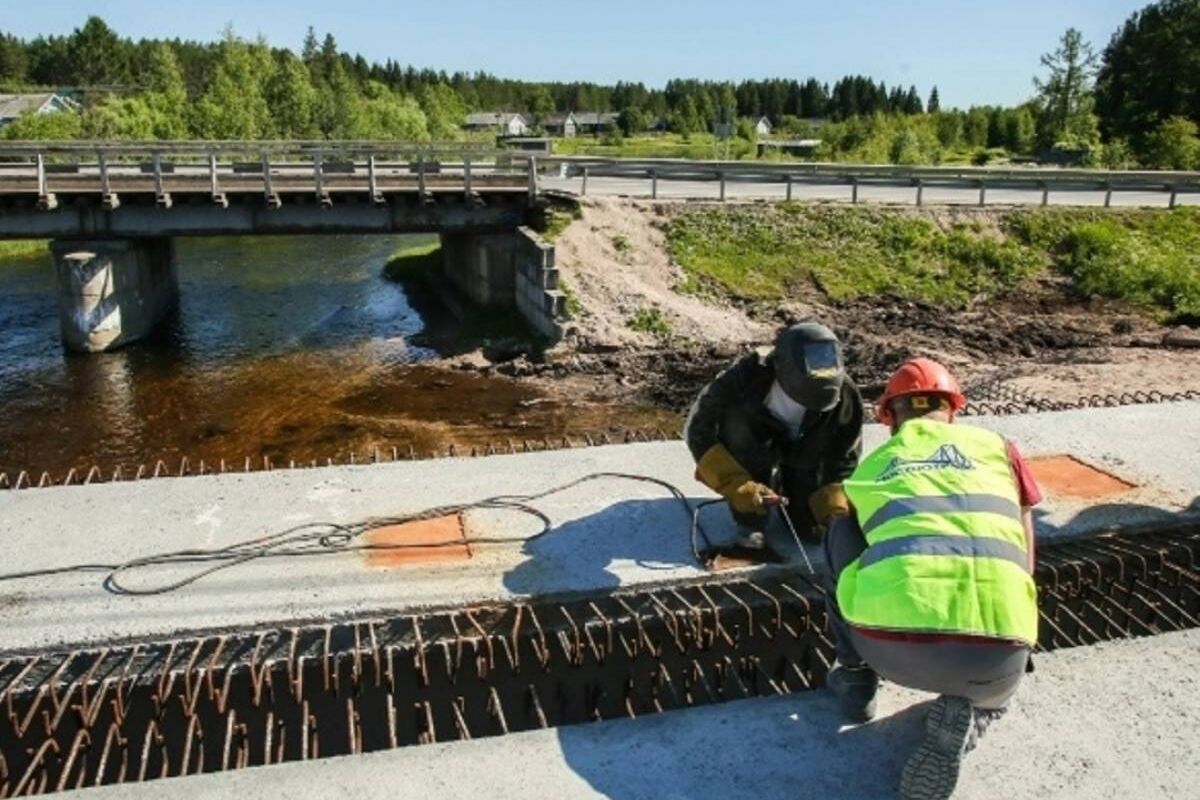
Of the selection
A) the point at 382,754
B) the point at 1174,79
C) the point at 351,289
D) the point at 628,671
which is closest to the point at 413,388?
the point at 351,289

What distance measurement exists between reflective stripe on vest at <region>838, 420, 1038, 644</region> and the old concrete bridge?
1575 cm

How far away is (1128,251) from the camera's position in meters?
23.2

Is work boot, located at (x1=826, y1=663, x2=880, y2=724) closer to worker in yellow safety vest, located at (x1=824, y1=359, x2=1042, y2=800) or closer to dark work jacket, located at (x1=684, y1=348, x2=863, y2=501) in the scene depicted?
worker in yellow safety vest, located at (x1=824, y1=359, x2=1042, y2=800)

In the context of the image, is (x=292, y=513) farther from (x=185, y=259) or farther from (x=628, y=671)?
(x=185, y=259)

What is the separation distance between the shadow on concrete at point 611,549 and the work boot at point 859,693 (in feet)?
5.59

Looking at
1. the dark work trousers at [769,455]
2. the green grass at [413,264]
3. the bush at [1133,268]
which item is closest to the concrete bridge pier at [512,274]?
the green grass at [413,264]

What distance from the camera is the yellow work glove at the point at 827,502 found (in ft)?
19.1

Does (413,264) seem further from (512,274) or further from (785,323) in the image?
(785,323)

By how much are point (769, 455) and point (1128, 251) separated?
2103cm

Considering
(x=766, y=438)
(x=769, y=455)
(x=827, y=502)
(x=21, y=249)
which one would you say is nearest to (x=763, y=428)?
(x=766, y=438)

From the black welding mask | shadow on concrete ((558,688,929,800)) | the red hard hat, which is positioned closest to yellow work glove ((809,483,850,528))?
the black welding mask

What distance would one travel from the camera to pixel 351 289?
28.9 meters

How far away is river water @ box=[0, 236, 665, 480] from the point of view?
15492 mm

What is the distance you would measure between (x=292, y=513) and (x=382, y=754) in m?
2.89
